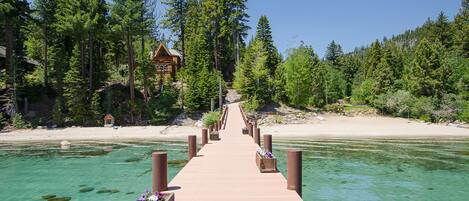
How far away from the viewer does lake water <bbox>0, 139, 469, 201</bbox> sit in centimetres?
1609

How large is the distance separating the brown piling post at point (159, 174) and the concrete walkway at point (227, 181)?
288 millimetres

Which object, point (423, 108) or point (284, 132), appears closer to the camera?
point (284, 132)

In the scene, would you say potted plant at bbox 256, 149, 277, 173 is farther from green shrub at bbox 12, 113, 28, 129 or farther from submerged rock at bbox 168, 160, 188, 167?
green shrub at bbox 12, 113, 28, 129

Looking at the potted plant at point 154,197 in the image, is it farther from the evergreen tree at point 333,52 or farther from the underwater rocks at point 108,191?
the evergreen tree at point 333,52

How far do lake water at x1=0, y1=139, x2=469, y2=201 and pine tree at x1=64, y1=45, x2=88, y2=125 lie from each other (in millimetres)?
14955

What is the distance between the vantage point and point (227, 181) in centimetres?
1163

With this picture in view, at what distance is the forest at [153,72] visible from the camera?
48312 millimetres

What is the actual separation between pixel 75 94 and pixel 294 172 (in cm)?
4282

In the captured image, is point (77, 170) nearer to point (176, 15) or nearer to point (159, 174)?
point (159, 174)

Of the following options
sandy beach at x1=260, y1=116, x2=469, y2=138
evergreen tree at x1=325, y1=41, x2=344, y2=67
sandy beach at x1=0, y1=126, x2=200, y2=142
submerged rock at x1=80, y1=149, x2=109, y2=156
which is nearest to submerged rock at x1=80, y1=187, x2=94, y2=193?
submerged rock at x1=80, y1=149, x2=109, y2=156

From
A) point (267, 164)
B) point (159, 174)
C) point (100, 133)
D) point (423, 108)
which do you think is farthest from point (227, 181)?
point (423, 108)

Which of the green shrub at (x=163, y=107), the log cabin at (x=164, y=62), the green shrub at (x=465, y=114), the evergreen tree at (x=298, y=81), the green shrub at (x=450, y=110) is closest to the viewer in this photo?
the green shrub at (x=163, y=107)

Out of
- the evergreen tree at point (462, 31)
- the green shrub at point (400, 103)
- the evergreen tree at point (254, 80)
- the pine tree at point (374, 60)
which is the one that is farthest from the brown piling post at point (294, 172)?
the evergreen tree at point (462, 31)

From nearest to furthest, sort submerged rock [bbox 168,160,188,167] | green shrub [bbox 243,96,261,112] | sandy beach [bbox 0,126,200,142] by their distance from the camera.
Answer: submerged rock [bbox 168,160,188,167]
sandy beach [bbox 0,126,200,142]
green shrub [bbox 243,96,261,112]
